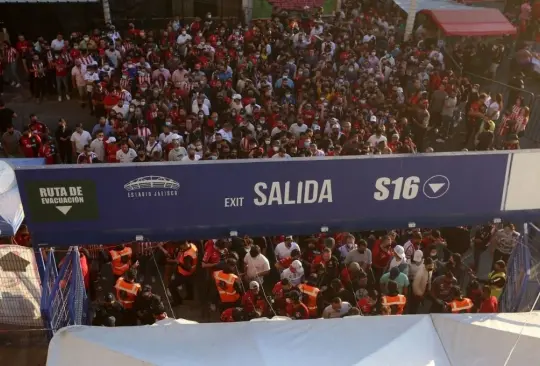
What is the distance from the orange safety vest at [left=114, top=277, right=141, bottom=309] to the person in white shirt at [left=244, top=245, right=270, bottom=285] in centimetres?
162

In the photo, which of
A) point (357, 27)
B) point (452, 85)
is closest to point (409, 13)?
point (357, 27)

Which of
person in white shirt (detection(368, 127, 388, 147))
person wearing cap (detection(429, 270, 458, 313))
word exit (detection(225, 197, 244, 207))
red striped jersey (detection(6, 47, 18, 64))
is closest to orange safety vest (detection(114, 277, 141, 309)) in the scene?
word exit (detection(225, 197, 244, 207))

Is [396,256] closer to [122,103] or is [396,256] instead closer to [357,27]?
[122,103]

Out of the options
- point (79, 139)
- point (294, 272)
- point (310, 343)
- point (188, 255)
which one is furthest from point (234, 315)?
point (79, 139)

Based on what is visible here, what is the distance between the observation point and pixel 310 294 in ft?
Answer: 27.7

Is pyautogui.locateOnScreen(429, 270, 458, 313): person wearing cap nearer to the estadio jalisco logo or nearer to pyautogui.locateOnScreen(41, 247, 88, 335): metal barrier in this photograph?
A: the estadio jalisco logo

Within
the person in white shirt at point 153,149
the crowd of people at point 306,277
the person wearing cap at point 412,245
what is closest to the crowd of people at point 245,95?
the person in white shirt at point 153,149

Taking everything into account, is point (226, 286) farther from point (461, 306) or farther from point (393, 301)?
point (461, 306)

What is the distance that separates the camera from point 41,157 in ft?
40.0

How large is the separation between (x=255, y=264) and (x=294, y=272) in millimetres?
593

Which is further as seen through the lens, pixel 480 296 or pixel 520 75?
pixel 520 75

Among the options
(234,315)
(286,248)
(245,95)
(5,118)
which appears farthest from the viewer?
(245,95)

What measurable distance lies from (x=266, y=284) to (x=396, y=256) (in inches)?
81.2

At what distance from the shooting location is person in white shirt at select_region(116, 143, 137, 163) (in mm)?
11609
